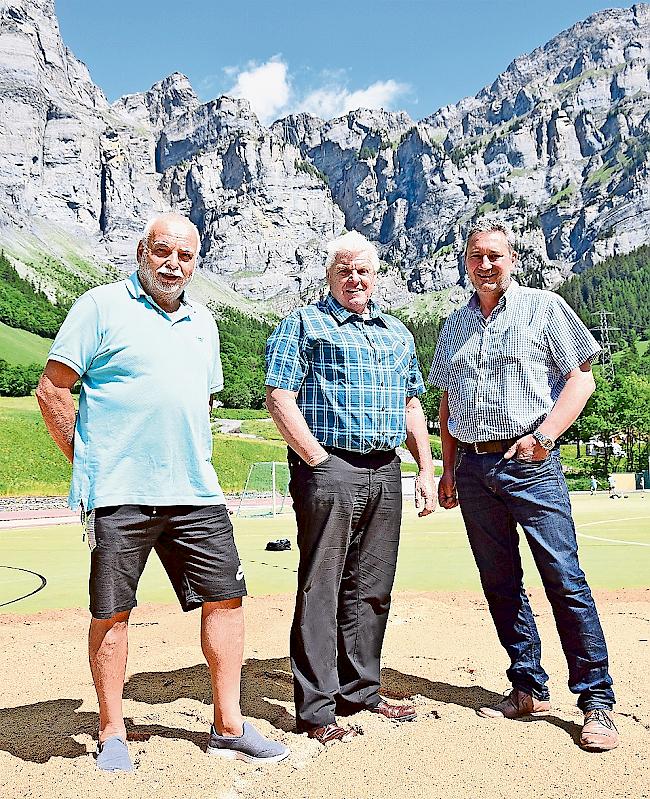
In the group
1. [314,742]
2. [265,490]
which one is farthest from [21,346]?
[314,742]

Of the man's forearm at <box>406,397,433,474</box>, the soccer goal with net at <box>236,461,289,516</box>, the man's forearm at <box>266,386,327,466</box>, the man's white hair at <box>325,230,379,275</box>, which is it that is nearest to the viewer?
the man's forearm at <box>266,386,327,466</box>

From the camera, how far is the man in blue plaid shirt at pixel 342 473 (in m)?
3.70

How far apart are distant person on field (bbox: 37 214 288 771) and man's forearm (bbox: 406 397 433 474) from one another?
1252 millimetres

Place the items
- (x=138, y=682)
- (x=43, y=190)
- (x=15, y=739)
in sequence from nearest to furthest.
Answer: (x=15, y=739), (x=138, y=682), (x=43, y=190)

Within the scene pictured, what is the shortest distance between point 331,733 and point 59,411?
1.98 meters

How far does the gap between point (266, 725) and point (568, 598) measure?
5.48 feet

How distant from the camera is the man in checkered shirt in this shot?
3.77 metres

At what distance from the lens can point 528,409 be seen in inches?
155

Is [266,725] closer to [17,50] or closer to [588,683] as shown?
[588,683]

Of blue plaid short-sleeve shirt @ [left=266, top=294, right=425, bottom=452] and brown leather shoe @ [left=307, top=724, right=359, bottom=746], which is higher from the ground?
blue plaid short-sleeve shirt @ [left=266, top=294, right=425, bottom=452]

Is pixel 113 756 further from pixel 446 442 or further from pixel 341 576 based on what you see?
pixel 446 442

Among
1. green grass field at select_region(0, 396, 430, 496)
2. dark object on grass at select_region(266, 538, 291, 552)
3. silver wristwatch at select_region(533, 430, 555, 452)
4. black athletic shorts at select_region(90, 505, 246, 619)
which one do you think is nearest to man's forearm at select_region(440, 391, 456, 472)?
silver wristwatch at select_region(533, 430, 555, 452)

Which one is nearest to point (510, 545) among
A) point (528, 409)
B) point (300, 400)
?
point (528, 409)

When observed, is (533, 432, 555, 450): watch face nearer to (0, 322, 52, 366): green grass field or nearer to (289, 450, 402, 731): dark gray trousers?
(289, 450, 402, 731): dark gray trousers
